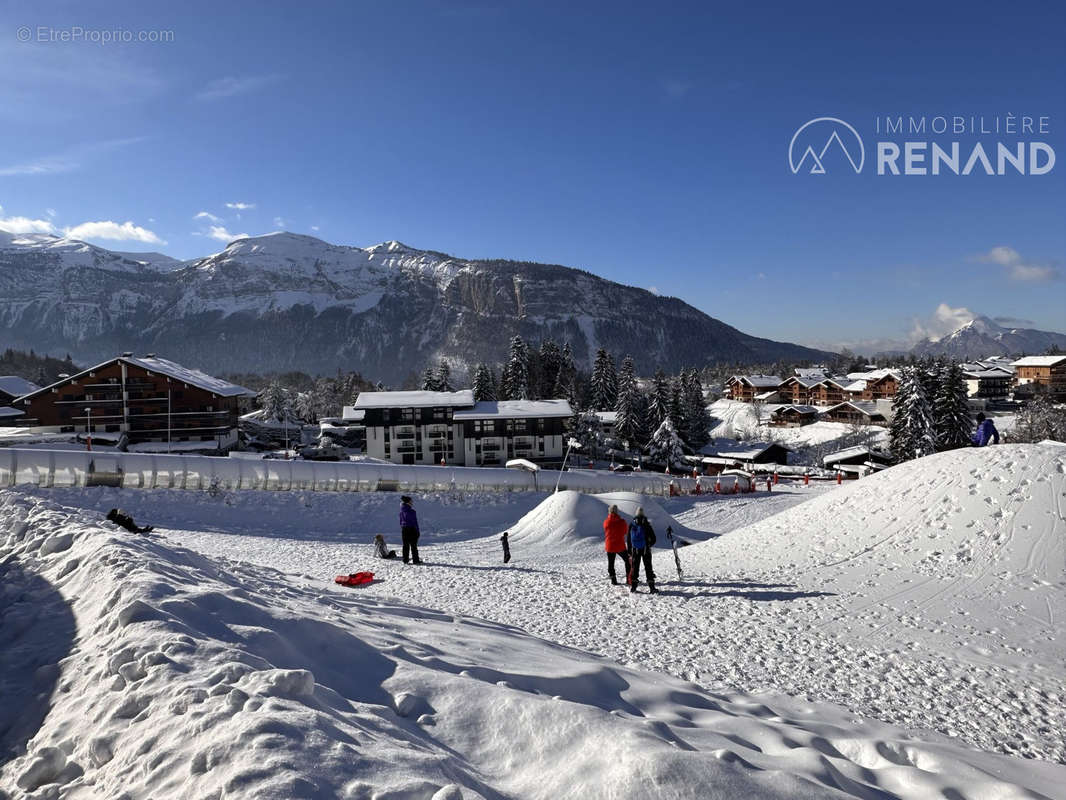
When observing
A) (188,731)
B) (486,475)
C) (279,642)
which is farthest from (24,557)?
(486,475)

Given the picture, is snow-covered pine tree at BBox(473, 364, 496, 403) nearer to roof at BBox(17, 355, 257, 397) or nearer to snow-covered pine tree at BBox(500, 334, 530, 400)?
snow-covered pine tree at BBox(500, 334, 530, 400)

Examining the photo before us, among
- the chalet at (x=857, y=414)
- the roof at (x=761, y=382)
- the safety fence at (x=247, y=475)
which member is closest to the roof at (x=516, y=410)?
the safety fence at (x=247, y=475)

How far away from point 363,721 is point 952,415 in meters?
55.3

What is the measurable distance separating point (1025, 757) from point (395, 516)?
22.1 meters

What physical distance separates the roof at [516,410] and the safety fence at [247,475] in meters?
15.7

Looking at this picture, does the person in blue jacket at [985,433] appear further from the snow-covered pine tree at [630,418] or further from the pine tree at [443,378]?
the pine tree at [443,378]

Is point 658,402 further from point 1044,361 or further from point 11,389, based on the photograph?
point 1044,361

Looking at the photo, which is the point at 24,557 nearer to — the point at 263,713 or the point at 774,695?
the point at 263,713

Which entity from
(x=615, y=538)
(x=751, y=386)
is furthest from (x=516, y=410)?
(x=751, y=386)

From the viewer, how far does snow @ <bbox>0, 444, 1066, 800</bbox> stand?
3.37 metres

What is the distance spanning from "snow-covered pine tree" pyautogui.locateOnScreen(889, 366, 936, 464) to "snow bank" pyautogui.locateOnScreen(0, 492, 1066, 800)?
48367 mm

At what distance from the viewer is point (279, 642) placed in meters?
4.95

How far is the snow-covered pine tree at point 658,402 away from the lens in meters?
61.6

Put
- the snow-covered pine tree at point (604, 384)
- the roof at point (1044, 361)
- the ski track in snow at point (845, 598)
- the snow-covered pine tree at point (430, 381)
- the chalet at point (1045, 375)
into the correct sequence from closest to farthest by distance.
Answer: the ski track in snow at point (845, 598) → the snow-covered pine tree at point (430, 381) → the snow-covered pine tree at point (604, 384) → the chalet at point (1045, 375) → the roof at point (1044, 361)
